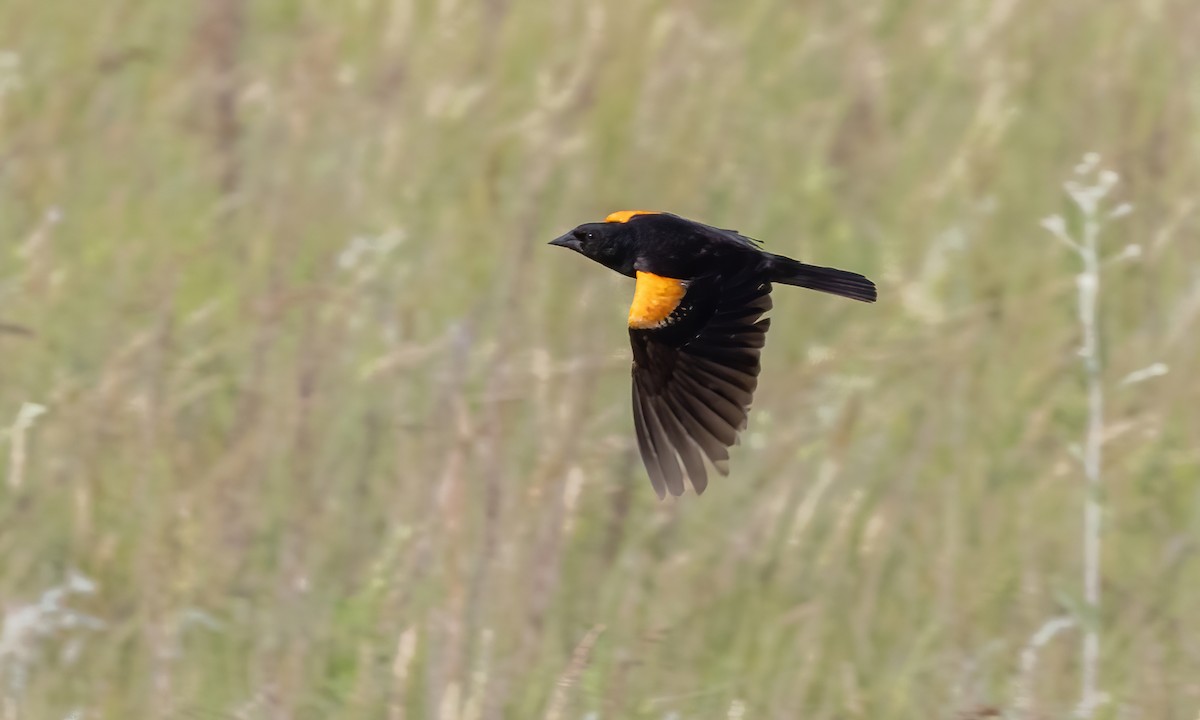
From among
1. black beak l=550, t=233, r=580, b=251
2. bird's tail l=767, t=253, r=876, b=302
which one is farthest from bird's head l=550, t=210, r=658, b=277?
bird's tail l=767, t=253, r=876, b=302

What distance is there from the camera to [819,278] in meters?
2.78

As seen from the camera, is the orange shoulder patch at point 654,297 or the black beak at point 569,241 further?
the black beak at point 569,241

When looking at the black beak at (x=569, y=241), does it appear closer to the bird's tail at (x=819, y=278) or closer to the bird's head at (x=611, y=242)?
the bird's head at (x=611, y=242)

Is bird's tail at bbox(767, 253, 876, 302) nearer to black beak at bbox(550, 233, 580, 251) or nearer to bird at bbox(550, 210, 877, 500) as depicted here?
bird at bbox(550, 210, 877, 500)

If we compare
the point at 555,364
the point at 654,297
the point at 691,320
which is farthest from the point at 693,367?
the point at 555,364

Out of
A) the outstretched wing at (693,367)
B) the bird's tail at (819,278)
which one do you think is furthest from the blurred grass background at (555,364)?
the bird's tail at (819,278)

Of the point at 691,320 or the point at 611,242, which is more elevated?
the point at 611,242

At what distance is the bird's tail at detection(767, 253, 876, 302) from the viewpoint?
2709mm

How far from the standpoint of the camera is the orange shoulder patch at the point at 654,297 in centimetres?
270

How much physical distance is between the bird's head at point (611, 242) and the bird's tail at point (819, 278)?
0.22 meters

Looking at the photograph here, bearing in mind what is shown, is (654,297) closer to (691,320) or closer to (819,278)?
(691,320)

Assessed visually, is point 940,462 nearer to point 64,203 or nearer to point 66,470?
point 66,470

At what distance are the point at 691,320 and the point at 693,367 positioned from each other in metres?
0.12

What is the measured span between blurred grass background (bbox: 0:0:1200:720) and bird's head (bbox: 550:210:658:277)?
0.24 meters
